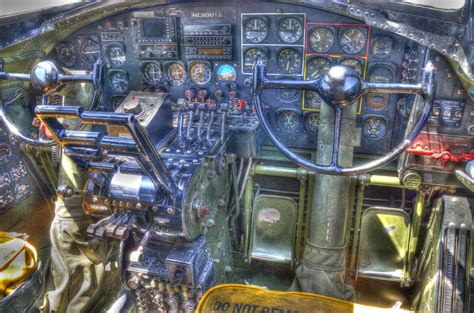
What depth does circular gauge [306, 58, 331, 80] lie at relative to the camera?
2.99m


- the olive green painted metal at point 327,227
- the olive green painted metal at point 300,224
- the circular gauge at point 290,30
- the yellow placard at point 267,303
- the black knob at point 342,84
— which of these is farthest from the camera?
the olive green painted metal at point 300,224

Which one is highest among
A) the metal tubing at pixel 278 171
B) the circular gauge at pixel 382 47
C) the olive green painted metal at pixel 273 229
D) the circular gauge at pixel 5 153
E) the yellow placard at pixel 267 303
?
the circular gauge at pixel 382 47

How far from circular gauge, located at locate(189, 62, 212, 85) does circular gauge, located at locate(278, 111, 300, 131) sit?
0.71 meters

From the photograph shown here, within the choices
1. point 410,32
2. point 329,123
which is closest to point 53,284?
point 329,123

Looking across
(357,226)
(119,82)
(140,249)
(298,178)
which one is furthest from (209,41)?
(357,226)

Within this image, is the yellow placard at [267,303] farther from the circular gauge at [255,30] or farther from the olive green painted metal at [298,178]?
the circular gauge at [255,30]

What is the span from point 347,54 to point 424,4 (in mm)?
607

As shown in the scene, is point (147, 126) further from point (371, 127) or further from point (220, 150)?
point (371, 127)

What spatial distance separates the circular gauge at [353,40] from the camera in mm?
2822

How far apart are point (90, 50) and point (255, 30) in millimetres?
1578

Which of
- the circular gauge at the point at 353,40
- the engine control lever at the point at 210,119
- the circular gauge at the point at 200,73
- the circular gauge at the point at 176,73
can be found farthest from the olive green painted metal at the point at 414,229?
the circular gauge at the point at 176,73

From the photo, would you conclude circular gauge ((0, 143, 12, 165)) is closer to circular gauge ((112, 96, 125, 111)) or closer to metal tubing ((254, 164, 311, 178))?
circular gauge ((112, 96, 125, 111))

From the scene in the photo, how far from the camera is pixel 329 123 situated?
2393mm

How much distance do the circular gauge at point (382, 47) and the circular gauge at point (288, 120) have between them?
31.2 inches
